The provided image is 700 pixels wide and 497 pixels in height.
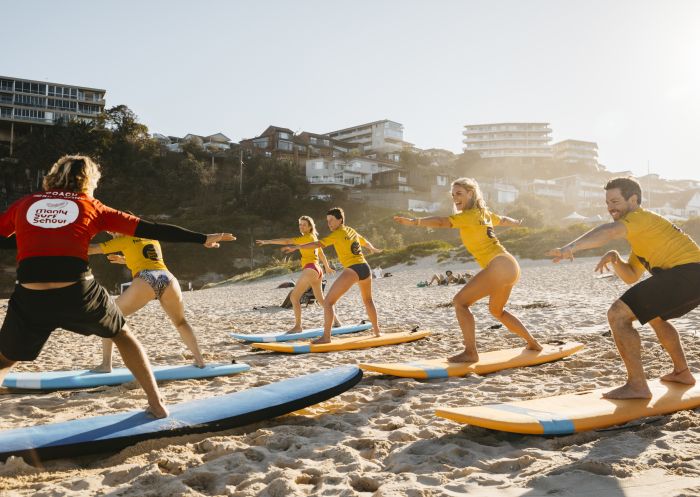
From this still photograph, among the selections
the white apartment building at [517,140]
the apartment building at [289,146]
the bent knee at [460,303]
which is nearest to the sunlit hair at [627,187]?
the bent knee at [460,303]

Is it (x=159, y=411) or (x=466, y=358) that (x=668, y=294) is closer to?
(x=466, y=358)

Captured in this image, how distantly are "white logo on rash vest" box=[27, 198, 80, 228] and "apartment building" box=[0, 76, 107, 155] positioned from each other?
68562 millimetres

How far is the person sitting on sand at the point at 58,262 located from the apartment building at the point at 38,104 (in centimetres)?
6845

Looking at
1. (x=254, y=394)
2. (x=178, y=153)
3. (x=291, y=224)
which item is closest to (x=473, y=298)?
(x=254, y=394)

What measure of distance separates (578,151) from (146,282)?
372 ft

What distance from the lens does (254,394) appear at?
4.41 metres

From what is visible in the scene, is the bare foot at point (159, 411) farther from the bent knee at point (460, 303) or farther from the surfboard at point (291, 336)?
the surfboard at point (291, 336)

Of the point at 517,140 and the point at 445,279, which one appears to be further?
the point at 517,140

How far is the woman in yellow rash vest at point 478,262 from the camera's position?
5.72 metres

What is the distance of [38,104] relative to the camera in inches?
2660

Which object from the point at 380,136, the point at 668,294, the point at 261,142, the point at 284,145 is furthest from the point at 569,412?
the point at 380,136

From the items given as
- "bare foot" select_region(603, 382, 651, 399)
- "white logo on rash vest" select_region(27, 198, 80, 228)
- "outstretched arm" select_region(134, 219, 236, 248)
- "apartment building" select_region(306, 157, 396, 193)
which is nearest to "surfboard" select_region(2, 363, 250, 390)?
"outstretched arm" select_region(134, 219, 236, 248)

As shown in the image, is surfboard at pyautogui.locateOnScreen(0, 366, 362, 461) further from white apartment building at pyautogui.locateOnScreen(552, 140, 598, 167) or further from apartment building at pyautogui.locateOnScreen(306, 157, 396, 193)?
white apartment building at pyautogui.locateOnScreen(552, 140, 598, 167)

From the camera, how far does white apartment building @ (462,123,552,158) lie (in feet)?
339
